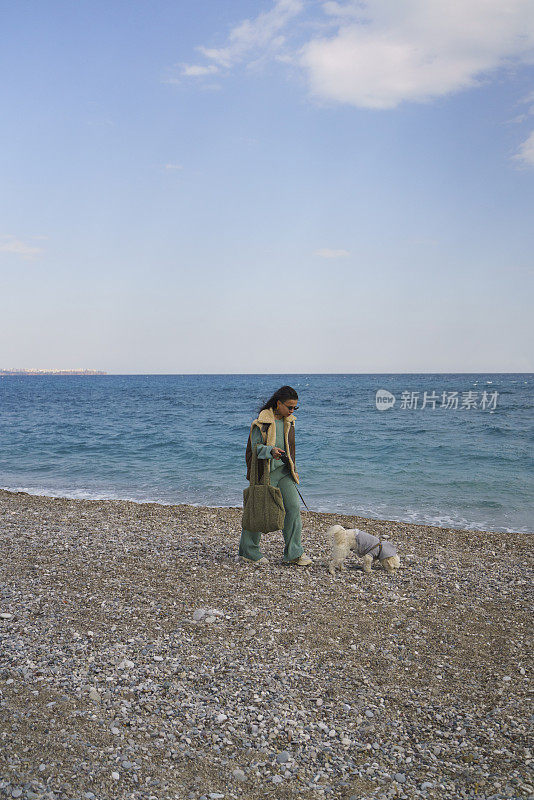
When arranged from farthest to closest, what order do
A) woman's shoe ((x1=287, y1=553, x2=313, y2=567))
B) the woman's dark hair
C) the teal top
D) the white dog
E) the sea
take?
the sea < woman's shoe ((x1=287, y1=553, x2=313, y2=567)) < the white dog < the teal top < the woman's dark hair

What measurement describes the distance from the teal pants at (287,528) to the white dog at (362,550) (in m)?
0.49

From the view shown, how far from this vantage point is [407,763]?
382 cm

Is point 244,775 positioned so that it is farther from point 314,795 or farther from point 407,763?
point 407,763

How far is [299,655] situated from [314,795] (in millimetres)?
1777

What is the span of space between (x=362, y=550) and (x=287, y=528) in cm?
107

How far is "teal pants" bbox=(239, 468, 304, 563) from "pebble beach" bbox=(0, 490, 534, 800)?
0.28m

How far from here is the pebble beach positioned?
12.0 feet

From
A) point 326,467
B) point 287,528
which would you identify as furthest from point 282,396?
point 326,467

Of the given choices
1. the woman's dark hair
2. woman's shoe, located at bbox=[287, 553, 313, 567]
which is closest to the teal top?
the woman's dark hair

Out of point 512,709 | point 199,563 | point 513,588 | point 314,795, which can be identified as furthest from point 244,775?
point 513,588

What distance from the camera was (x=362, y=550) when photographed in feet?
25.0

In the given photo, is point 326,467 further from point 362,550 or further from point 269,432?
→ point 269,432

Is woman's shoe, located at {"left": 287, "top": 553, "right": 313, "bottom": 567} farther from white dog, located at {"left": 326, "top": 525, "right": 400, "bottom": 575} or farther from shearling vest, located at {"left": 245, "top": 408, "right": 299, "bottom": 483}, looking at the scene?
shearling vest, located at {"left": 245, "top": 408, "right": 299, "bottom": 483}

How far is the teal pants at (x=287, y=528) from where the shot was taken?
7.54 metres
